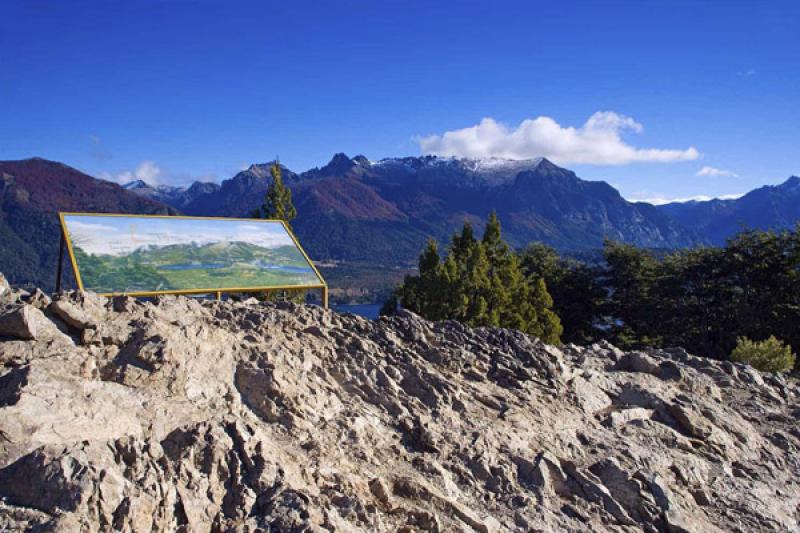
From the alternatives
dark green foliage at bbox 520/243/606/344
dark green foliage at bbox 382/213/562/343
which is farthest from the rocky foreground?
dark green foliage at bbox 520/243/606/344

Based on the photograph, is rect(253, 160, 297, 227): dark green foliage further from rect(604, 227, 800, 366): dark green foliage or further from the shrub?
rect(604, 227, 800, 366): dark green foliage

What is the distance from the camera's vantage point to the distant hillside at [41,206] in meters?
89.3

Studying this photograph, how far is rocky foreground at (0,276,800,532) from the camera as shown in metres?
5.77

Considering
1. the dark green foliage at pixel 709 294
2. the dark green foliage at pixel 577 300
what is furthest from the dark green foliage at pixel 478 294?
the dark green foliage at pixel 709 294

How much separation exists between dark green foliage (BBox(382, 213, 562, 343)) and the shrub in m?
6.70

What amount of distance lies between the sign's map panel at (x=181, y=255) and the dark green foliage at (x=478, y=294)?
361 inches

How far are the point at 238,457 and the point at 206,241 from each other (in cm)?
770

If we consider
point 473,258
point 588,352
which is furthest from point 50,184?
point 588,352

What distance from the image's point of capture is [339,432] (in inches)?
316

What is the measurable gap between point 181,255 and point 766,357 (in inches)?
721

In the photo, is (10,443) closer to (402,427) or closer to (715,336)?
(402,427)

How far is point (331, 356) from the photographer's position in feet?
32.0

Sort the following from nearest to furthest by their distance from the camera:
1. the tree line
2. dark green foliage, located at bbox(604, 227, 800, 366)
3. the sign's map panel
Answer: the sign's map panel → the tree line → dark green foliage, located at bbox(604, 227, 800, 366)

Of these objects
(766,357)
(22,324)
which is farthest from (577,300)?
(22,324)
